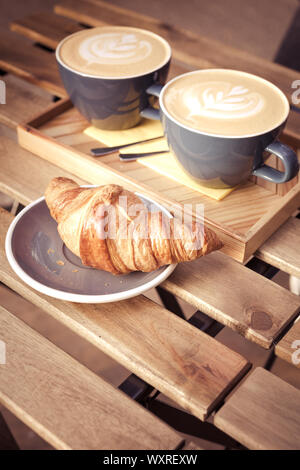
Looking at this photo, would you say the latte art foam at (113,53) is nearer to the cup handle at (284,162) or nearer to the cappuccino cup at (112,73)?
the cappuccino cup at (112,73)

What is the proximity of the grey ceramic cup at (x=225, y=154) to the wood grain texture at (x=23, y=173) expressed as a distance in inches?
6.5

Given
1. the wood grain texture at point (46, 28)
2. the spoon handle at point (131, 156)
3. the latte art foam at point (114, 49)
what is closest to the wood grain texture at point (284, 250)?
the spoon handle at point (131, 156)

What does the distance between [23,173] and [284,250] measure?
15.2 inches

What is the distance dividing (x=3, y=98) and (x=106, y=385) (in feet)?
1.97

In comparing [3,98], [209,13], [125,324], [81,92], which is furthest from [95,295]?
[209,13]

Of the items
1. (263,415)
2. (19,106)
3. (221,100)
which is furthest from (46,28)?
(263,415)

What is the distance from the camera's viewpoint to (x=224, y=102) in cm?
72

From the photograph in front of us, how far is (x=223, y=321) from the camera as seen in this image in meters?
0.62

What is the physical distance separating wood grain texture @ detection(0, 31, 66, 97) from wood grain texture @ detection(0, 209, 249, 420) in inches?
19.4

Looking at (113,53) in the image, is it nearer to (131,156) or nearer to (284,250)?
(131,156)

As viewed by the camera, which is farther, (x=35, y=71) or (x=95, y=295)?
(x=35, y=71)

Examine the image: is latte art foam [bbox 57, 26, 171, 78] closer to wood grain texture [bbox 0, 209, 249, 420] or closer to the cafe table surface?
the cafe table surface
